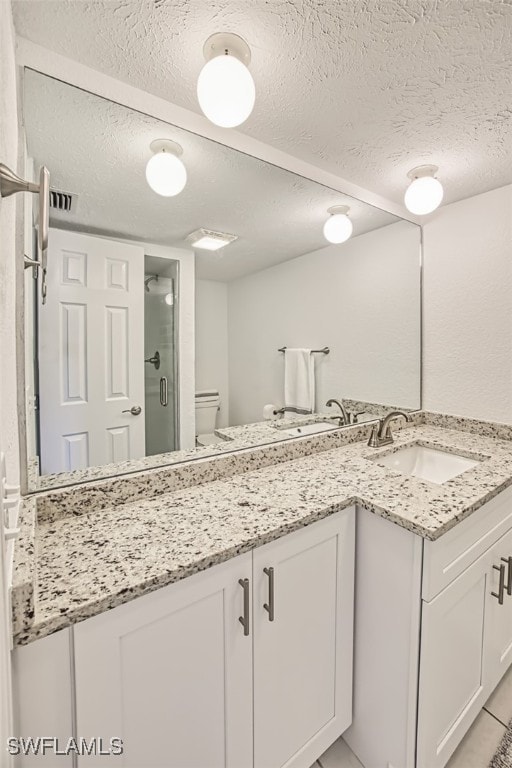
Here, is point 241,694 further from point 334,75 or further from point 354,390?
point 334,75

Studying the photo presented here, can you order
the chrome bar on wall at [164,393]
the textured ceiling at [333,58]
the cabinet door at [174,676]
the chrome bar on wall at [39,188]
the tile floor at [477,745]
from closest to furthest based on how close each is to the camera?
the chrome bar on wall at [39,188] < the cabinet door at [174,676] < the textured ceiling at [333,58] < the tile floor at [477,745] < the chrome bar on wall at [164,393]

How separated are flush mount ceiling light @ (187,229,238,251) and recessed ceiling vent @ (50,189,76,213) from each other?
38cm

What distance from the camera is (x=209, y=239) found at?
130cm

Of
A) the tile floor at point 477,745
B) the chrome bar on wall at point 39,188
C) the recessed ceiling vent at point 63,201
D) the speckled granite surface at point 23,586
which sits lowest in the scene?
the tile floor at point 477,745

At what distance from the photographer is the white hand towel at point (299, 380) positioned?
1.59 m

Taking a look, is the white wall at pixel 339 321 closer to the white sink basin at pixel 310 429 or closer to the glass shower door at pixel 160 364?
the white sink basin at pixel 310 429

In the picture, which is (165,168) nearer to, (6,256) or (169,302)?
(169,302)

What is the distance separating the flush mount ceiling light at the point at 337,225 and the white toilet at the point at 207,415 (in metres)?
1.01

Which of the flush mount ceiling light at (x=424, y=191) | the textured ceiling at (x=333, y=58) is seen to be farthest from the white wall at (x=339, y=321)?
the textured ceiling at (x=333, y=58)

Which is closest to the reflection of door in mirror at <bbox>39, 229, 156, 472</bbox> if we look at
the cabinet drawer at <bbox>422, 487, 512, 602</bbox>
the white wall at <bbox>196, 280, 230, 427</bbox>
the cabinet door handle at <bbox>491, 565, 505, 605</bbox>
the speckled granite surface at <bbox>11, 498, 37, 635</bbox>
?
the white wall at <bbox>196, 280, 230, 427</bbox>

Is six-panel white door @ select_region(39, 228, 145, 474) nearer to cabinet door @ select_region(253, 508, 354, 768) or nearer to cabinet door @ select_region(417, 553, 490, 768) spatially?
cabinet door @ select_region(253, 508, 354, 768)

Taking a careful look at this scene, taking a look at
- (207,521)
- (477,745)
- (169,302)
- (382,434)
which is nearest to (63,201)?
(169,302)

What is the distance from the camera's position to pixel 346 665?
3.49ft

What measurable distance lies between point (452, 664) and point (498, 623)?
1.15 feet
